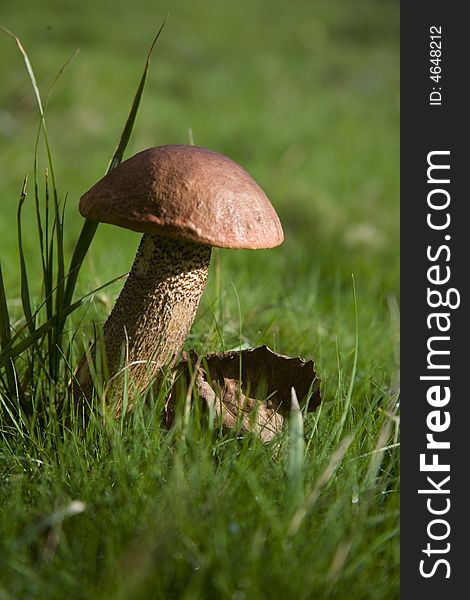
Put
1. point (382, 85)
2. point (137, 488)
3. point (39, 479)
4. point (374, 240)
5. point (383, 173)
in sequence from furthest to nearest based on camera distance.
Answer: point (382, 85), point (383, 173), point (374, 240), point (39, 479), point (137, 488)

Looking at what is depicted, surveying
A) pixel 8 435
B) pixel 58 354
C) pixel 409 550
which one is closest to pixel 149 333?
pixel 58 354

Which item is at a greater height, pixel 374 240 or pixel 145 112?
pixel 145 112

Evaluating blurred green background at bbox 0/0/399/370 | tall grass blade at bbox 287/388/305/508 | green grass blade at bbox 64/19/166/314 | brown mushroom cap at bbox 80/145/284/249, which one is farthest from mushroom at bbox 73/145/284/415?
blurred green background at bbox 0/0/399/370

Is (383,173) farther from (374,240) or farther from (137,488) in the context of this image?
(137,488)

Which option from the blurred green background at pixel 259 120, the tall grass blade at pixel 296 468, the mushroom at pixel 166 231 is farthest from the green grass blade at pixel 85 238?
the tall grass blade at pixel 296 468

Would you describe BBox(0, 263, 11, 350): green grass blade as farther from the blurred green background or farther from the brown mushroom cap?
the blurred green background

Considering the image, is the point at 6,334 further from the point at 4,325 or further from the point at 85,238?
A: the point at 85,238
